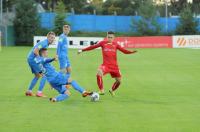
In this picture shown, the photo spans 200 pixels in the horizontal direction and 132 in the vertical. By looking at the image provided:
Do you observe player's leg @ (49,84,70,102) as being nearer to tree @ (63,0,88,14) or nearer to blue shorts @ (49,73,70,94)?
blue shorts @ (49,73,70,94)

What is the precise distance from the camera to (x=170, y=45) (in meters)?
53.4

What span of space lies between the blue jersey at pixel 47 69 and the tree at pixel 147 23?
5081 centimetres

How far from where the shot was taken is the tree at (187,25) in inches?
2594

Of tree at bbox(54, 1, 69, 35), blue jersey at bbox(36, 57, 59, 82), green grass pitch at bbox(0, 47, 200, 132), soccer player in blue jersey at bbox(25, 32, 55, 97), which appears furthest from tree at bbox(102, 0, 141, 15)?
blue jersey at bbox(36, 57, 59, 82)

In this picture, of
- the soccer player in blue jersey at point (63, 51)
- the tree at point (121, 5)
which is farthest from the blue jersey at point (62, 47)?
the tree at point (121, 5)

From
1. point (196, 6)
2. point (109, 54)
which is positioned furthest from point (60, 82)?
point (196, 6)

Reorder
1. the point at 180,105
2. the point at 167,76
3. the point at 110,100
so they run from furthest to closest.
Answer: the point at 167,76 < the point at 110,100 < the point at 180,105

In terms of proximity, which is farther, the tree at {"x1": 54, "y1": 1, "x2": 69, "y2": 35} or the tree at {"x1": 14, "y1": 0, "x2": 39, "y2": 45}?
the tree at {"x1": 14, "y1": 0, "x2": 39, "y2": 45}

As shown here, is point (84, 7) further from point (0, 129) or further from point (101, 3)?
point (0, 129)

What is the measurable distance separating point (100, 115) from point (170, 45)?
4126 centimetres

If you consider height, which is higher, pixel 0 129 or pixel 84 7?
pixel 84 7

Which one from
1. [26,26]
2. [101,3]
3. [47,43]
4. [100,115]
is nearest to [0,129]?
[100,115]

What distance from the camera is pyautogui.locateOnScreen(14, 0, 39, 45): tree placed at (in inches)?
2477

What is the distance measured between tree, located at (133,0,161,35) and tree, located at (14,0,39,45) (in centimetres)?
1166
